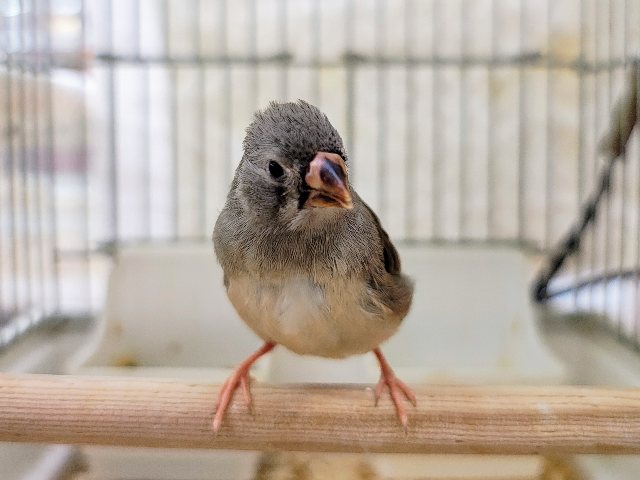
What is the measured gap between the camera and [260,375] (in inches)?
42.5

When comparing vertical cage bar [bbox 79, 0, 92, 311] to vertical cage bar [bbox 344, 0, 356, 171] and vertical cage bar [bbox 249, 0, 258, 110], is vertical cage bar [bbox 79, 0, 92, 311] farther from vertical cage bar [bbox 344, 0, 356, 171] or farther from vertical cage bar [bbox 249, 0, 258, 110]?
vertical cage bar [bbox 344, 0, 356, 171]

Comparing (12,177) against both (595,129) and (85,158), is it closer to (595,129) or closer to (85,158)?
(85,158)

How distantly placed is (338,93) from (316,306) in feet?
3.52

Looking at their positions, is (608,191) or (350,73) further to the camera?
(350,73)

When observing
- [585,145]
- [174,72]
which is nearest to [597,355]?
[585,145]

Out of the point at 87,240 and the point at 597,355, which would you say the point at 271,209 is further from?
the point at 87,240

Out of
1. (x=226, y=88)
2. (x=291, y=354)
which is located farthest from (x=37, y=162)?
(x=291, y=354)

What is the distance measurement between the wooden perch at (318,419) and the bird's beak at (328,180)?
0.22m

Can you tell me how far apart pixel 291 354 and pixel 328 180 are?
81 cm

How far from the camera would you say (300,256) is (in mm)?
604

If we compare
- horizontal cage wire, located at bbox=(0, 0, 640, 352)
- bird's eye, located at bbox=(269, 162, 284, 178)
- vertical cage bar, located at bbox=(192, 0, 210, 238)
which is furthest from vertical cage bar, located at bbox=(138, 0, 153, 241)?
bird's eye, located at bbox=(269, 162, 284, 178)

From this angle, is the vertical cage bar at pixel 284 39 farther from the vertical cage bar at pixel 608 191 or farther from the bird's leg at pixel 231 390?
the bird's leg at pixel 231 390

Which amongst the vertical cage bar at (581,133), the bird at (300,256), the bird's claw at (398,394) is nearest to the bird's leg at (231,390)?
the bird at (300,256)

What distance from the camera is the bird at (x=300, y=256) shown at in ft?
1.87
